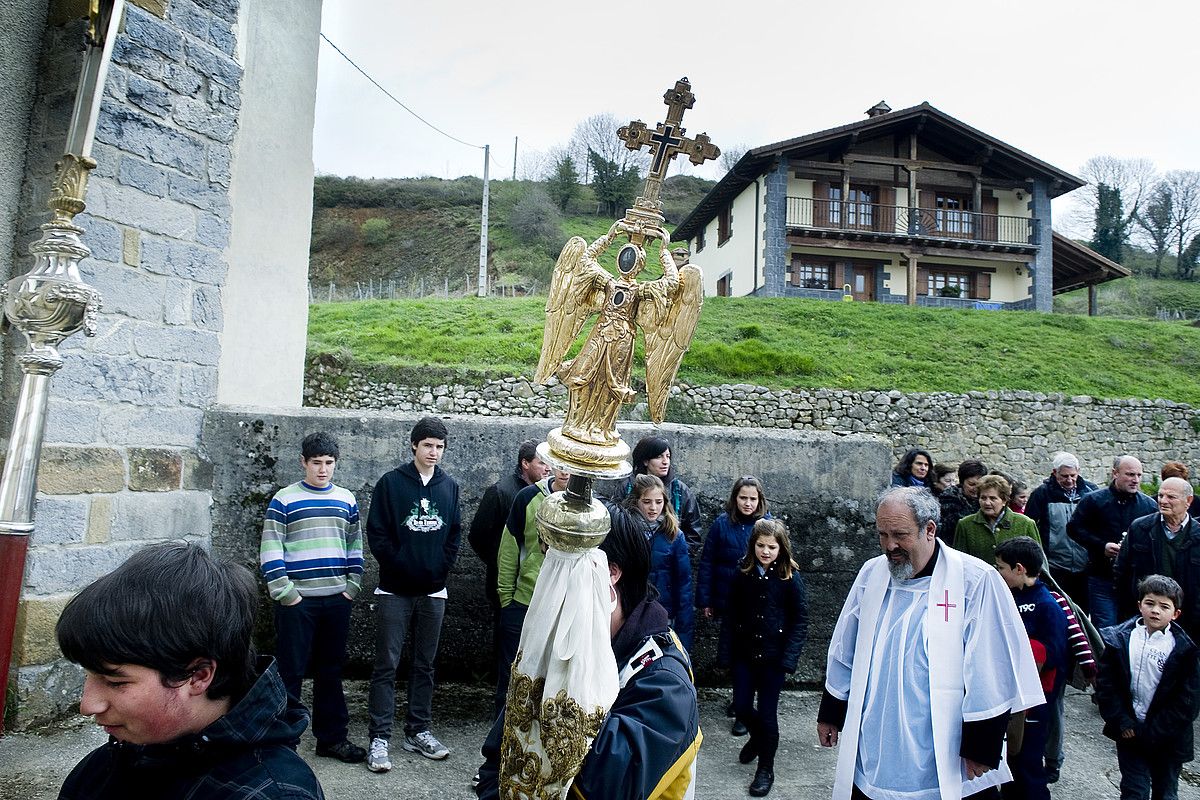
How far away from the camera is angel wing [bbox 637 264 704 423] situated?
7.11 ft

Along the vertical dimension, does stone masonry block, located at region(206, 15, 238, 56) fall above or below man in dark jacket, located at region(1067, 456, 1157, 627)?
above

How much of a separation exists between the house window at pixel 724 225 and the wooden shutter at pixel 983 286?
1072 centimetres

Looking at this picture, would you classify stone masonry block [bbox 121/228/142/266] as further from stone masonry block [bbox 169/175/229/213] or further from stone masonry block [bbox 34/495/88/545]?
stone masonry block [bbox 34/495/88/545]

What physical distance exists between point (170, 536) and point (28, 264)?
1.89m

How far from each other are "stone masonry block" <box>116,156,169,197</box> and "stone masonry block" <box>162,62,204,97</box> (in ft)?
1.91

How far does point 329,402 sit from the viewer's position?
58.5 ft

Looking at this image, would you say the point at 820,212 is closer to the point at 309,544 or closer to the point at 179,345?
the point at 179,345

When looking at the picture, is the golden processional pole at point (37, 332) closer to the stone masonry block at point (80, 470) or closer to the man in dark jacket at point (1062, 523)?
the stone masonry block at point (80, 470)

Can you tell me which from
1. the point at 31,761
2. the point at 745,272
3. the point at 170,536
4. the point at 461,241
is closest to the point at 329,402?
the point at 170,536

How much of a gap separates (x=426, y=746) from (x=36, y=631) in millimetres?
2307

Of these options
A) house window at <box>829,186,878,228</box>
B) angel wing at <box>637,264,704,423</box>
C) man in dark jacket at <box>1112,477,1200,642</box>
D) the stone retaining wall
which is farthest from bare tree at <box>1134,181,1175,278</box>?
angel wing at <box>637,264,704,423</box>

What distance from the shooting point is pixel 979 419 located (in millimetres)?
21516

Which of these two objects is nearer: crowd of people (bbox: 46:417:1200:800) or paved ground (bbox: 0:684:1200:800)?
crowd of people (bbox: 46:417:1200:800)

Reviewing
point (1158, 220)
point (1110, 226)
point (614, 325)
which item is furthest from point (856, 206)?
point (1158, 220)
